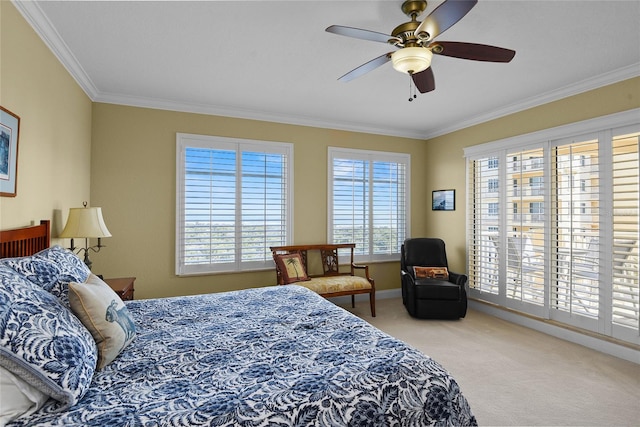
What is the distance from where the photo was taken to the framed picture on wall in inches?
77.5

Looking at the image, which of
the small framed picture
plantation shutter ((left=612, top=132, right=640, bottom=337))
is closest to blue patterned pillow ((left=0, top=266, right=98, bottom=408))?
plantation shutter ((left=612, top=132, right=640, bottom=337))

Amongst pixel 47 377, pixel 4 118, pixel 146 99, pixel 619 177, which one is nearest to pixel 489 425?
pixel 47 377

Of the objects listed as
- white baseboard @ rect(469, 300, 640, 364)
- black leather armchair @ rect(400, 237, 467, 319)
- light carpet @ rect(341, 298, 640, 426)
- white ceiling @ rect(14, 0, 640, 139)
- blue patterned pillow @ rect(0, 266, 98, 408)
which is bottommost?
light carpet @ rect(341, 298, 640, 426)

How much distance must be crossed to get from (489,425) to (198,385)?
1.91 meters

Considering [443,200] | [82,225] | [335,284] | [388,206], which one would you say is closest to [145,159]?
[82,225]

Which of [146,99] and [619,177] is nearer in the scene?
[619,177]

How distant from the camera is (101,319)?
4.95ft

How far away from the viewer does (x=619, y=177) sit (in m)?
3.17

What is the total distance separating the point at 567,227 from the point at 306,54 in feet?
10.7

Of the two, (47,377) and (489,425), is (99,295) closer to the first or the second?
(47,377)

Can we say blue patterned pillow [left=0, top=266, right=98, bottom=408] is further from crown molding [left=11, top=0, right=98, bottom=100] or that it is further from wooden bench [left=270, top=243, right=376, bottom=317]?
wooden bench [left=270, top=243, right=376, bottom=317]

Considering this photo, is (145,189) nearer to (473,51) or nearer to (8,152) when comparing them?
(8,152)

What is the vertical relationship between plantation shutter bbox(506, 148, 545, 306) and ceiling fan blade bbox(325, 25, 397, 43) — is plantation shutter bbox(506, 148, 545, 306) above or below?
below

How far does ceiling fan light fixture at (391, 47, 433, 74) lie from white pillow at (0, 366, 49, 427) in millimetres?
2387
